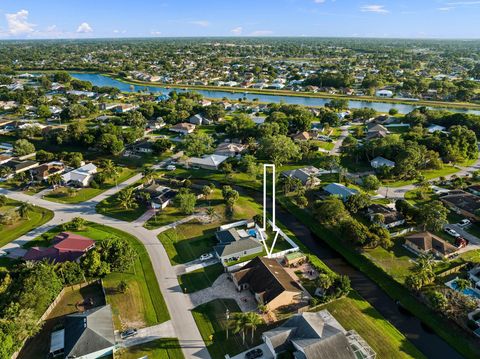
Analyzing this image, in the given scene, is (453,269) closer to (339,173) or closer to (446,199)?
(446,199)

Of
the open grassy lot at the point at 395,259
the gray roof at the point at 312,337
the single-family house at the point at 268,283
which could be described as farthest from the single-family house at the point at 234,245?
the open grassy lot at the point at 395,259

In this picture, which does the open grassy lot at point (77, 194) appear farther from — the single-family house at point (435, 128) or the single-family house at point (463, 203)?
the single-family house at point (435, 128)

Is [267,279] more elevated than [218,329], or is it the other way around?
[267,279]

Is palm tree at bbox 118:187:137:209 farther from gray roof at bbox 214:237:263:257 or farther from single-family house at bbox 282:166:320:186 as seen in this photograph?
single-family house at bbox 282:166:320:186

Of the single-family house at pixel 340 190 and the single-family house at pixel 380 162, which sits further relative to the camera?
the single-family house at pixel 380 162

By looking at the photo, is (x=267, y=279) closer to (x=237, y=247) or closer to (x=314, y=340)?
(x=237, y=247)

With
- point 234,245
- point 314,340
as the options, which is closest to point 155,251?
Result: point 234,245
